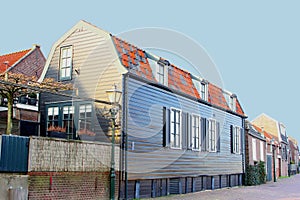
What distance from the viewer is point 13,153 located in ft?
30.0

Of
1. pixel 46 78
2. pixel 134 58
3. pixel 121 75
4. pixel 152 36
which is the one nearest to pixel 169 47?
pixel 152 36

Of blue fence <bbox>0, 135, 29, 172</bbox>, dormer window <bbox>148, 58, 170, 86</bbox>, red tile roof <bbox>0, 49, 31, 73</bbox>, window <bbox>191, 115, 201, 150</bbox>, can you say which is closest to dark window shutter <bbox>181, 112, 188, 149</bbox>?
window <bbox>191, 115, 201, 150</bbox>

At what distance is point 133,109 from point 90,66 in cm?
246

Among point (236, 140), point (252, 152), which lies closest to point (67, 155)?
point (236, 140)

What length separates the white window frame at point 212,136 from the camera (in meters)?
19.4

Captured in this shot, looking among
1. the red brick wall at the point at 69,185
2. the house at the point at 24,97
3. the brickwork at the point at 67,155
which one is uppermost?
the house at the point at 24,97

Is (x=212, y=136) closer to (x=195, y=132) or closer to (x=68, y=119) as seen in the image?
(x=195, y=132)

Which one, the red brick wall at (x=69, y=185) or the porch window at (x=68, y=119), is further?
the porch window at (x=68, y=119)

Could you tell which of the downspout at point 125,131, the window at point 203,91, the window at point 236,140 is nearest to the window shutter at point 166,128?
the downspout at point 125,131

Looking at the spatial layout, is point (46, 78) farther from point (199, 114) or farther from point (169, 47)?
point (199, 114)

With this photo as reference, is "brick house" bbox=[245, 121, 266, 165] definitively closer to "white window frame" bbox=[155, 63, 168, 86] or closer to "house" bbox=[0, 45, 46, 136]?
"white window frame" bbox=[155, 63, 168, 86]

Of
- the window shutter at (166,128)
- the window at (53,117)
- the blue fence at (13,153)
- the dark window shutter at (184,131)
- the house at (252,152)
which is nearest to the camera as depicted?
the blue fence at (13,153)

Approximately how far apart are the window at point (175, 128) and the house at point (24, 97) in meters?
5.70

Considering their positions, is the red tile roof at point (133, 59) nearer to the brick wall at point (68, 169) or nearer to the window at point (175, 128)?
the window at point (175, 128)
